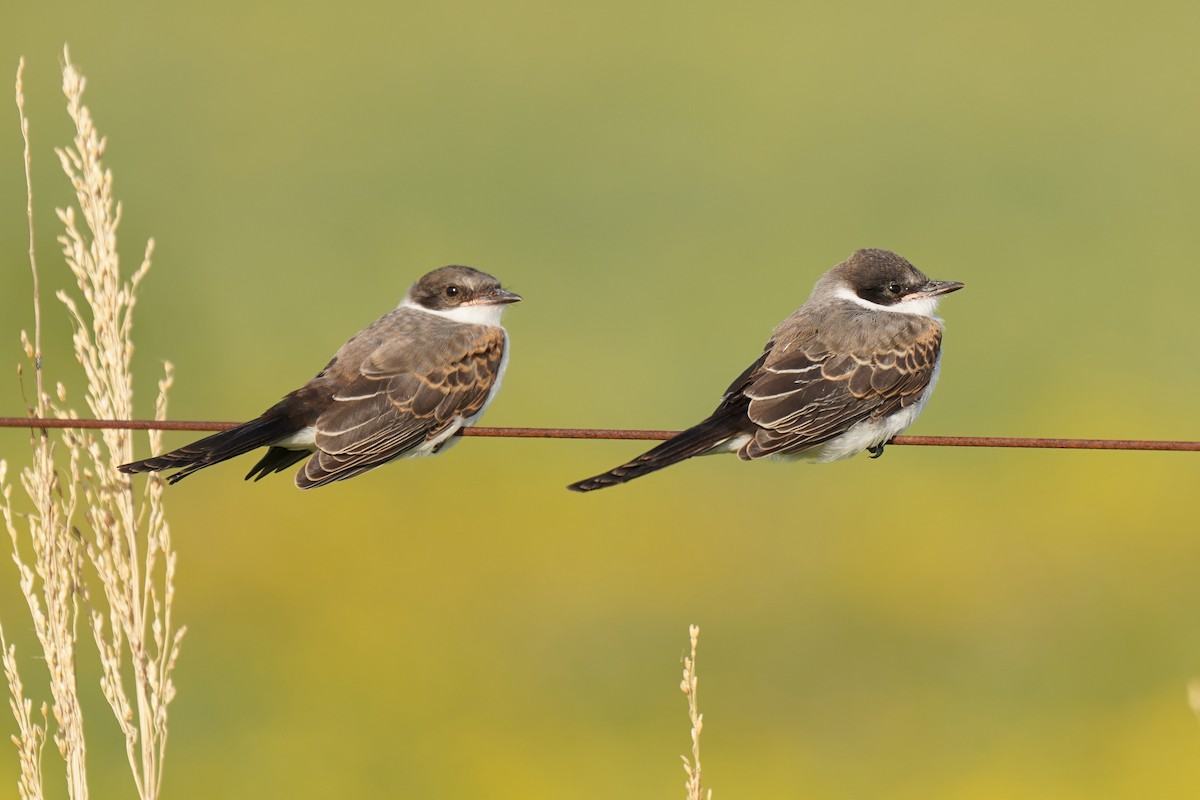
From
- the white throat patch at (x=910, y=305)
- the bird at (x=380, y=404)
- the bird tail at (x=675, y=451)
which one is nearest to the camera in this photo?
the bird tail at (x=675, y=451)

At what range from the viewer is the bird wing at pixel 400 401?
684cm

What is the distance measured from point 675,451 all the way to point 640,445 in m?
6.84

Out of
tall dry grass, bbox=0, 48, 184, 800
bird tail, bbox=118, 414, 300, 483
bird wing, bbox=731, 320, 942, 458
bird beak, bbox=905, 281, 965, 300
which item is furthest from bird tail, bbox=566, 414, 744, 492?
tall dry grass, bbox=0, 48, 184, 800

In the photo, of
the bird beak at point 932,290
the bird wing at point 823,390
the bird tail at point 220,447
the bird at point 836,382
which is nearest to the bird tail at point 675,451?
the bird at point 836,382

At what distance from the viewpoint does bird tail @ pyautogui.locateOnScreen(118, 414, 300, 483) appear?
606cm

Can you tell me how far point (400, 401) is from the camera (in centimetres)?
705

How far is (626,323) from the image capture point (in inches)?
682

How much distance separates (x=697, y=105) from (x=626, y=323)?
7.20m

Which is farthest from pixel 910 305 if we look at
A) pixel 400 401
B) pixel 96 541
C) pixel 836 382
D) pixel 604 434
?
pixel 96 541

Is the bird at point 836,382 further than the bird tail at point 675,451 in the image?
Yes

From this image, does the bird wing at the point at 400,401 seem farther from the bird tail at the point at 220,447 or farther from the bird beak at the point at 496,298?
the bird beak at the point at 496,298

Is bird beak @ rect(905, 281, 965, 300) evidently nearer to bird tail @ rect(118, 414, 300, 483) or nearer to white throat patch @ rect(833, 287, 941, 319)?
white throat patch @ rect(833, 287, 941, 319)

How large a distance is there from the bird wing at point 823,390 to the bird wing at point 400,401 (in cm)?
113

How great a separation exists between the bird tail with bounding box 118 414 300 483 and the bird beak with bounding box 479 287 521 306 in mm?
1377
